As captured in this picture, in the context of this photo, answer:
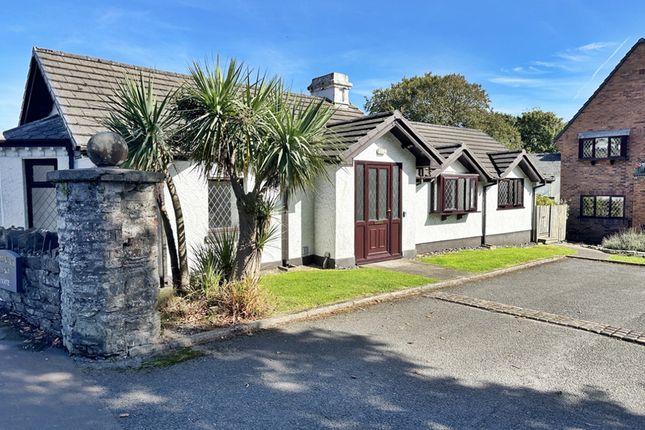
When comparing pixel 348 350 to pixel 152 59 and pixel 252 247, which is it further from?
pixel 152 59

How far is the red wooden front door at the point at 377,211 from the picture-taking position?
38.9 feet

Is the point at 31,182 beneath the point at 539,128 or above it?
beneath

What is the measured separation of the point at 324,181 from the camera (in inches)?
454

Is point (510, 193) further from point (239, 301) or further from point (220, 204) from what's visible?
point (239, 301)

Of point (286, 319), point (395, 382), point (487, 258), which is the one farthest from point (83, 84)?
point (487, 258)

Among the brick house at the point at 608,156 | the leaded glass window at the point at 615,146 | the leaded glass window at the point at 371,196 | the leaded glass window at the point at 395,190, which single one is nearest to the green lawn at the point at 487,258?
the leaded glass window at the point at 395,190

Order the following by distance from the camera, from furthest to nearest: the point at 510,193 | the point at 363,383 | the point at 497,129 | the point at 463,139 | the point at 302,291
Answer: the point at 497,129
the point at 463,139
the point at 510,193
the point at 302,291
the point at 363,383

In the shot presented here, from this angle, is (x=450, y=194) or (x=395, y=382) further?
(x=450, y=194)

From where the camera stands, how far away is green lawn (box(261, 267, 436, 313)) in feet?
26.5

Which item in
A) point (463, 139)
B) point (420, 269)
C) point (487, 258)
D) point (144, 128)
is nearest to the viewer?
point (144, 128)

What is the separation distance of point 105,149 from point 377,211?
26.2 feet

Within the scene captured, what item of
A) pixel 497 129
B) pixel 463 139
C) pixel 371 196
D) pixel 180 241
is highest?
pixel 497 129

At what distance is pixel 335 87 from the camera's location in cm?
1603

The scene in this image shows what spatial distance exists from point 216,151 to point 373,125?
595 cm
